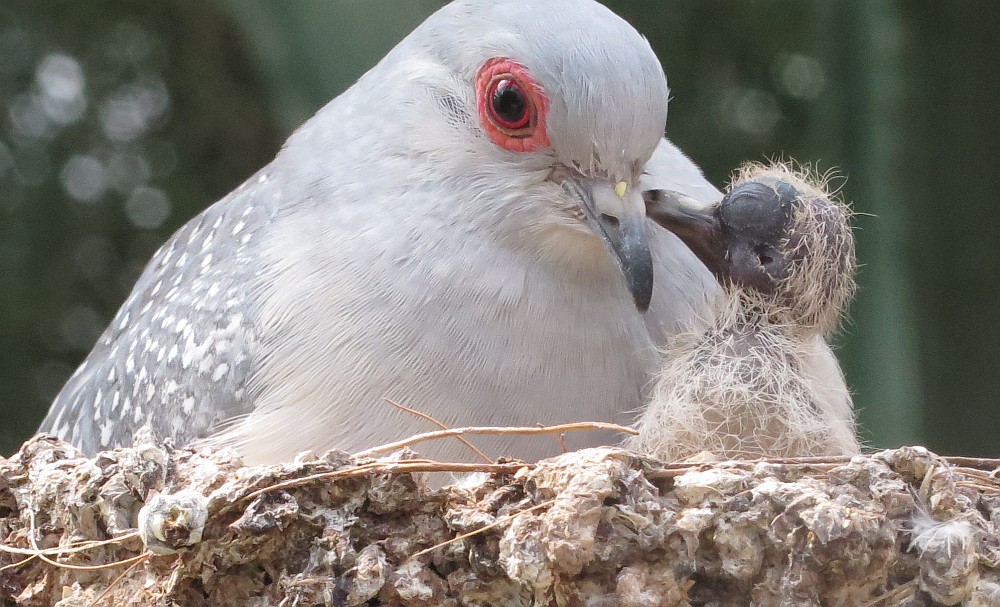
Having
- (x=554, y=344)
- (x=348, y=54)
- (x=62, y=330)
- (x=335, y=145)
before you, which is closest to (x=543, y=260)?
(x=554, y=344)

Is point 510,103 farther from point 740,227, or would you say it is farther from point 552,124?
point 740,227

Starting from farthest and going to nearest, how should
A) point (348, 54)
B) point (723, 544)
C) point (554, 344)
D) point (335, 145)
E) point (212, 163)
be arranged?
point (212, 163) < point (348, 54) < point (335, 145) < point (554, 344) < point (723, 544)

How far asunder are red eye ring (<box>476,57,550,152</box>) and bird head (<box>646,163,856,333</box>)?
1.03 ft

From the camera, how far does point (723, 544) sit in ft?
5.52

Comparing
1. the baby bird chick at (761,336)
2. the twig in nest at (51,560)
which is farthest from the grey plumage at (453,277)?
the twig in nest at (51,560)

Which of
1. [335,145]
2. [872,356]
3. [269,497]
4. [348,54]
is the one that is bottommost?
[872,356]

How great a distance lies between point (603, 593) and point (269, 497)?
20.8 inches

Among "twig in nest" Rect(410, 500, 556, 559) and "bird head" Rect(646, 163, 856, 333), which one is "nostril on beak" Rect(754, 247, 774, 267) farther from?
"twig in nest" Rect(410, 500, 556, 559)

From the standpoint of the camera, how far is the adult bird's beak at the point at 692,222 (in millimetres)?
2447

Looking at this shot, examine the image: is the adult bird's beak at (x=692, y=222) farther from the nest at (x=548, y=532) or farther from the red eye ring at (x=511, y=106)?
the nest at (x=548, y=532)

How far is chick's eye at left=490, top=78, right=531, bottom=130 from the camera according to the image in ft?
7.84

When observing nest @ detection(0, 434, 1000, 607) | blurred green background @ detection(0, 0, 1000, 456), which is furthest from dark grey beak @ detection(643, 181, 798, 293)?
blurred green background @ detection(0, 0, 1000, 456)

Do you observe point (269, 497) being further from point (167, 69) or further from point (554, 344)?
point (167, 69)

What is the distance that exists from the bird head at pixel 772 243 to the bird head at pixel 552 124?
0.16 m
